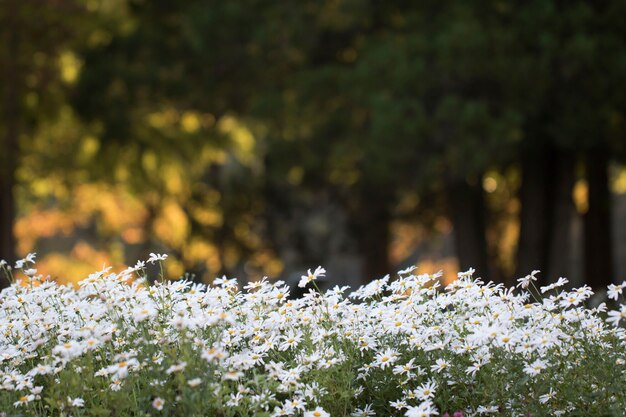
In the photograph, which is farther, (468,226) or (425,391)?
(468,226)

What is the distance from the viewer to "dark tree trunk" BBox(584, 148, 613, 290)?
14.1 meters

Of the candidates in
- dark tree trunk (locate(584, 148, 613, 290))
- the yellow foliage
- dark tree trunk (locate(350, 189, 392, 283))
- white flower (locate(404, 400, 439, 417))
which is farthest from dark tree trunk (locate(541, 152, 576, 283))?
white flower (locate(404, 400, 439, 417))

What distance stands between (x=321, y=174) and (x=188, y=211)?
13.6ft

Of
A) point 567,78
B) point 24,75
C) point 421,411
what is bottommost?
point 421,411

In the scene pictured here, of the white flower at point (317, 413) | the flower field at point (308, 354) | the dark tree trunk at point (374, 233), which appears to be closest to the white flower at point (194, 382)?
the flower field at point (308, 354)

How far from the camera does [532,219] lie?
13.3 metres

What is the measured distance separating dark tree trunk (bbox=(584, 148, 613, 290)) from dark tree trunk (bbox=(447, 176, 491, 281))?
5.84 ft

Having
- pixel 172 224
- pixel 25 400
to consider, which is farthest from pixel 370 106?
pixel 25 400

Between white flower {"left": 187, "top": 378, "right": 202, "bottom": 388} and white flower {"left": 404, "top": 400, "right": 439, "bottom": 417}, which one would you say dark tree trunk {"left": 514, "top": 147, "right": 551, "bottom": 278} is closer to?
white flower {"left": 404, "top": 400, "right": 439, "bottom": 417}

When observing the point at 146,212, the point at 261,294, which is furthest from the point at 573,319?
the point at 146,212

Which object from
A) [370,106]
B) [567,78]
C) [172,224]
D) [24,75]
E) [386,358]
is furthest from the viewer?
[172,224]

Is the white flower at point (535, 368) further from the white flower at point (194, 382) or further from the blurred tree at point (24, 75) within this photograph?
the blurred tree at point (24, 75)

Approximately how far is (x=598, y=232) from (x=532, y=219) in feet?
5.67

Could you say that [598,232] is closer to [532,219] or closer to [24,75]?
[532,219]
